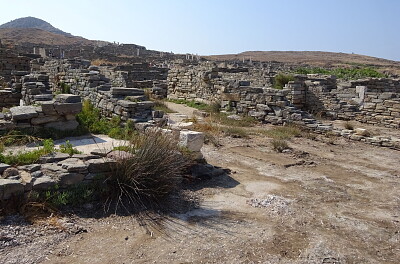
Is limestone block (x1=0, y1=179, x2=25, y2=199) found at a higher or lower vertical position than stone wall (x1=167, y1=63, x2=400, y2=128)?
lower

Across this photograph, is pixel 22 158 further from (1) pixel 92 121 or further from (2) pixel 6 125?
(1) pixel 92 121

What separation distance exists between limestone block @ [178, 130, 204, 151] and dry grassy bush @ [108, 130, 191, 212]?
1.07 m

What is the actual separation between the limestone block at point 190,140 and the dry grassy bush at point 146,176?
107 cm

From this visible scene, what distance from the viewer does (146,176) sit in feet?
19.2

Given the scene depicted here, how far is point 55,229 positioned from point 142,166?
1579 mm

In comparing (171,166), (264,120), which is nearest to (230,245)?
(171,166)

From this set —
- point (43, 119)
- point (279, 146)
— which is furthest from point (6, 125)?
point (279, 146)

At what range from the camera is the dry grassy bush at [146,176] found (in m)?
5.72

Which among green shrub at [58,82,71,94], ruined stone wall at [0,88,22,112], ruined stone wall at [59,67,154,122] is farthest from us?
green shrub at [58,82,71,94]

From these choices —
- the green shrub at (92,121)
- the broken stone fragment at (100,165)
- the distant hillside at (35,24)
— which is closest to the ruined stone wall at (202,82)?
the green shrub at (92,121)

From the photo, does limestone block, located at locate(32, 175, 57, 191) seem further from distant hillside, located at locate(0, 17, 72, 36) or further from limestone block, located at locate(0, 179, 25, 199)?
distant hillside, located at locate(0, 17, 72, 36)

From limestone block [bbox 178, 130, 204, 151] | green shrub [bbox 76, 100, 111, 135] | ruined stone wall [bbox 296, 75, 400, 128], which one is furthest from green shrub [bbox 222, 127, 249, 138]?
ruined stone wall [bbox 296, 75, 400, 128]

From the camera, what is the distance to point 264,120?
14.1 meters

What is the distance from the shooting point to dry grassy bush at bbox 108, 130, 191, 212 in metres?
5.72
